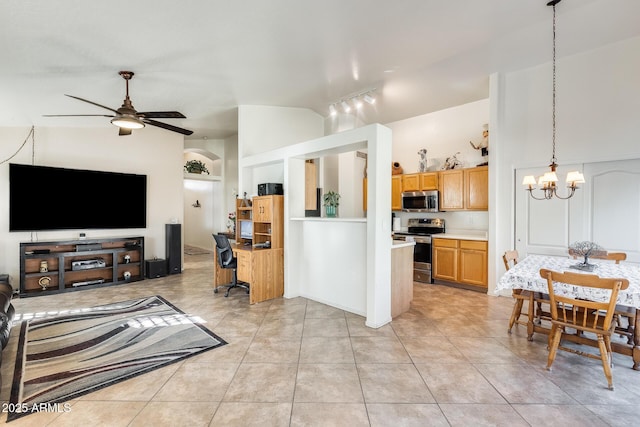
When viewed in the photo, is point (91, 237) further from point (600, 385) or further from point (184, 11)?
point (600, 385)

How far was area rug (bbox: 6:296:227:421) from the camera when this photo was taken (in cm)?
226

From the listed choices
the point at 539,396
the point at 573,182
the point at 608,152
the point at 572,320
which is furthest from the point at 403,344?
the point at 608,152

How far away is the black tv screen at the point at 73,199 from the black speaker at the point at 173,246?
53cm

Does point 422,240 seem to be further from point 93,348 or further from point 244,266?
point 93,348

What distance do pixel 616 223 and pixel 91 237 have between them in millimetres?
8519

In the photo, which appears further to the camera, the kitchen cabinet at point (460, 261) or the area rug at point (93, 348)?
the kitchen cabinet at point (460, 261)

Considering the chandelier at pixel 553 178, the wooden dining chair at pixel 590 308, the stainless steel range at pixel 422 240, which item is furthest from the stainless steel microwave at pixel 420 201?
the wooden dining chair at pixel 590 308

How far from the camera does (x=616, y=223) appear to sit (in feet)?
12.6

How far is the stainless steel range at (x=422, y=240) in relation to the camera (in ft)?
18.3

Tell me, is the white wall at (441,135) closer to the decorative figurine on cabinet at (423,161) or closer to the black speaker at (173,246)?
the decorative figurine on cabinet at (423,161)

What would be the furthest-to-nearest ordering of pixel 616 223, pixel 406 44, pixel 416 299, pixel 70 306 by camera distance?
pixel 416 299 → pixel 70 306 → pixel 616 223 → pixel 406 44

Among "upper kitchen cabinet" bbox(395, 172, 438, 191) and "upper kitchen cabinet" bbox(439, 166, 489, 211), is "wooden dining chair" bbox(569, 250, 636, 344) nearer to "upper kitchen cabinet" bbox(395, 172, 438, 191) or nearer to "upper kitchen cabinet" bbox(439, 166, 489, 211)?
"upper kitchen cabinet" bbox(439, 166, 489, 211)

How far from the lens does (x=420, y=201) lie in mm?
5902

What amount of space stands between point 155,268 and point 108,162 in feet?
7.65
